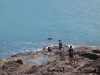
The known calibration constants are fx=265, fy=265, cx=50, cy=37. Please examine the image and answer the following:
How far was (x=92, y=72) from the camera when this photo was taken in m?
22.9

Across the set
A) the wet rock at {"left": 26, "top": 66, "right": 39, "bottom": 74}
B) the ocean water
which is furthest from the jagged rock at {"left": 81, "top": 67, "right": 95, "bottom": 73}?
the ocean water

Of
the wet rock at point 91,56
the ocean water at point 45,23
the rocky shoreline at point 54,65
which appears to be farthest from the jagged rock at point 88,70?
the ocean water at point 45,23

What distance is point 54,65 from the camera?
2812cm

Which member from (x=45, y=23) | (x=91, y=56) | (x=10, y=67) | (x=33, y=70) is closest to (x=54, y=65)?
(x=33, y=70)

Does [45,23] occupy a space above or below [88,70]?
above

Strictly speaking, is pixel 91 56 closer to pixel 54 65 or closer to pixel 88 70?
pixel 54 65

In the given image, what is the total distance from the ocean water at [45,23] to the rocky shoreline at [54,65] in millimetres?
11008

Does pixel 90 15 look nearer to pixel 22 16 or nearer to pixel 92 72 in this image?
pixel 22 16

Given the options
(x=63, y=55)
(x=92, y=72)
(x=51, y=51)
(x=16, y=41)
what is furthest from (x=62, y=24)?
(x=92, y=72)

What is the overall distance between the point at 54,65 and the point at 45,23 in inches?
1271

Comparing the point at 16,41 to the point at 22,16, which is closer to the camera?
the point at 16,41

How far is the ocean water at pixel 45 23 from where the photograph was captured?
4947 centimetres

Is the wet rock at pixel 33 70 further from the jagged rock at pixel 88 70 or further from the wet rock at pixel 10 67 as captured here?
the jagged rock at pixel 88 70

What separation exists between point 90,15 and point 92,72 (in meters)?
45.0
